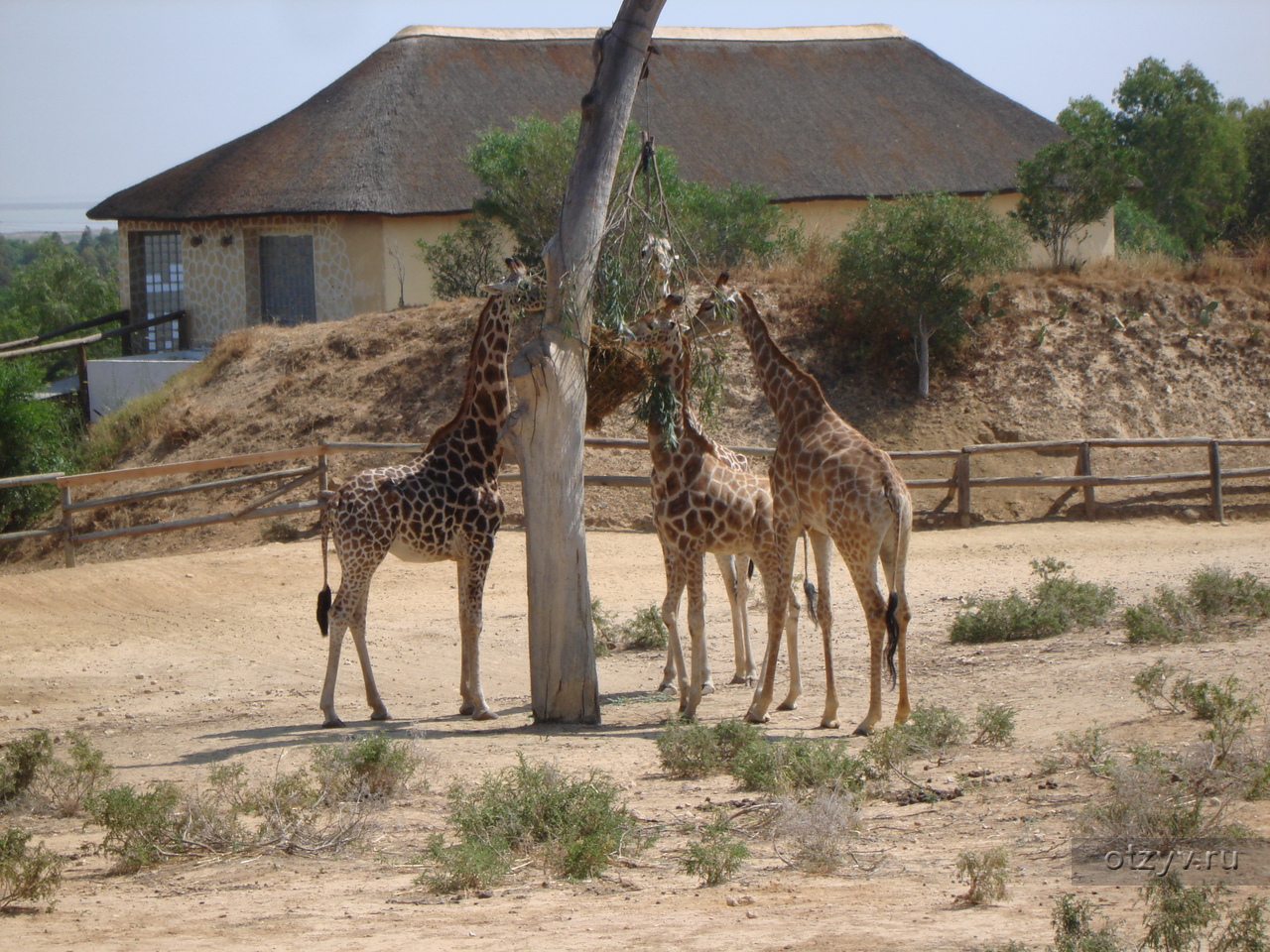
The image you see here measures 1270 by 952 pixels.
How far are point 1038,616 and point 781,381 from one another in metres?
3.27

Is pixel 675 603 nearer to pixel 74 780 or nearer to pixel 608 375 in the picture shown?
pixel 608 375

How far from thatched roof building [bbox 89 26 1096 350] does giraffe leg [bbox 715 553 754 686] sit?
1513cm

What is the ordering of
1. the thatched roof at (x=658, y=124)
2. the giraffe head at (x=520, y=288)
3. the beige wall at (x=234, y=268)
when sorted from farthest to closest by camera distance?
1. the beige wall at (x=234, y=268)
2. the thatched roof at (x=658, y=124)
3. the giraffe head at (x=520, y=288)

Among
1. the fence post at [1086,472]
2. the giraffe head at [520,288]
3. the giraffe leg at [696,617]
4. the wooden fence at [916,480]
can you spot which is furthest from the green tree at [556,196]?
the giraffe leg at [696,617]

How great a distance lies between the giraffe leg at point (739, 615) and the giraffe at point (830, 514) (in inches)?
42.2

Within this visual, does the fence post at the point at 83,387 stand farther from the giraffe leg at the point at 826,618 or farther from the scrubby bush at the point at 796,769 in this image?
the scrubby bush at the point at 796,769

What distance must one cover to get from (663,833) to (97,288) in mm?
40130

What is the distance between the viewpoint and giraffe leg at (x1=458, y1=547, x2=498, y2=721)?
8.86 meters

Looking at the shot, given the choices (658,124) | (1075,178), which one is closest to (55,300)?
(658,124)

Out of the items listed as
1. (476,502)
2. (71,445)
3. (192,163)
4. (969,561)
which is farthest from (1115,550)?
(192,163)

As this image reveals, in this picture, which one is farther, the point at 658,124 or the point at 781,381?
the point at 658,124

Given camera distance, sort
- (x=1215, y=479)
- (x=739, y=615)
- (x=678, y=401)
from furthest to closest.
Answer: (x=1215, y=479) < (x=739, y=615) < (x=678, y=401)

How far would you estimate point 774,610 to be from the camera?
334 inches

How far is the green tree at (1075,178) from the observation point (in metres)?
22.2
